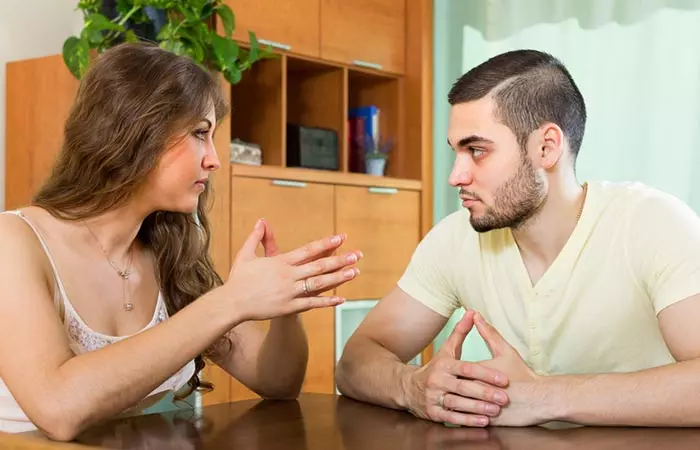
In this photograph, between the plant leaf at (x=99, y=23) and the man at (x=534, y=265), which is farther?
the plant leaf at (x=99, y=23)

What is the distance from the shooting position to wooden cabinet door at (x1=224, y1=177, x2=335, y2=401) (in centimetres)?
348

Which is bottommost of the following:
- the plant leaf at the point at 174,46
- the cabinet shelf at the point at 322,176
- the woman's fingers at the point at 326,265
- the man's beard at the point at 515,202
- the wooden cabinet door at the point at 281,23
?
the woman's fingers at the point at 326,265

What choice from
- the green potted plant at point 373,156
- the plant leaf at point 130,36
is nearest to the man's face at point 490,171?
the plant leaf at point 130,36

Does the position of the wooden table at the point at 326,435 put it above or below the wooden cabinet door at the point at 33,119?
below

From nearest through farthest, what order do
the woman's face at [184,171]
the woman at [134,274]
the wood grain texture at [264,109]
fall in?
the woman at [134,274] → the woman's face at [184,171] → the wood grain texture at [264,109]

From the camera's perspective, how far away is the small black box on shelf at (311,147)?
3.83 metres

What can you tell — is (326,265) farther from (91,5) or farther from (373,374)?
(91,5)

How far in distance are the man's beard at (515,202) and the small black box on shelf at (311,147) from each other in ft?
6.48

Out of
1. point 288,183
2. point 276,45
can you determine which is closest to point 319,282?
point 288,183

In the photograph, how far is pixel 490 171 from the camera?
6.21 feet

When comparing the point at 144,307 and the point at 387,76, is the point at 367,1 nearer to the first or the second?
the point at 387,76

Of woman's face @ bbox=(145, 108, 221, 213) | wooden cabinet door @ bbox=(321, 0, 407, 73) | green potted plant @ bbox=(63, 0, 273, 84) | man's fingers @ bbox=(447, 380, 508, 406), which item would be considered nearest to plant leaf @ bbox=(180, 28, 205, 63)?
green potted plant @ bbox=(63, 0, 273, 84)

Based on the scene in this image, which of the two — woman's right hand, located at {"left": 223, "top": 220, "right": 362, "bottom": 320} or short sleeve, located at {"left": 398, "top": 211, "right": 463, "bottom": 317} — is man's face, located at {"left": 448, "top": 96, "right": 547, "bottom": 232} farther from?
woman's right hand, located at {"left": 223, "top": 220, "right": 362, "bottom": 320}

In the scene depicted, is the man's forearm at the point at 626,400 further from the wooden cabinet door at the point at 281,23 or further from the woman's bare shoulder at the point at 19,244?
the wooden cabinet door at the point at 281,23
